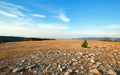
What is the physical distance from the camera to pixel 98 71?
22.8 ft

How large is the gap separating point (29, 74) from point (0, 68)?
1752mm

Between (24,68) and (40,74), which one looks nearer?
(40,74)

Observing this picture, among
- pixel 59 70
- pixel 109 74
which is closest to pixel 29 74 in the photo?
pixel 59 70

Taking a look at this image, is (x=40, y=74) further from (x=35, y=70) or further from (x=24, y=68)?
(x=24, y=68)

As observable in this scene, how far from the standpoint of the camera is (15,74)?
6.58 m

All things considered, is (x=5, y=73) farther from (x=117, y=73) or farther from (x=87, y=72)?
(x=117, y=73)

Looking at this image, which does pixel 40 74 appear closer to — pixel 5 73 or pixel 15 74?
pixel 15 74

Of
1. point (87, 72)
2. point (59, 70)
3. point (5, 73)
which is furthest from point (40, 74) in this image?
point (87, 72)

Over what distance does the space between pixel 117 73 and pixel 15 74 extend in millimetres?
4589

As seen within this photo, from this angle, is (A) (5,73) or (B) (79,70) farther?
(B) (79,70)

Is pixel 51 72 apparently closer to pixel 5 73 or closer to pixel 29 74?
pixel 29 74

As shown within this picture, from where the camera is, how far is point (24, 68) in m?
7.35

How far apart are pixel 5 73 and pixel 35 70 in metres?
1.34

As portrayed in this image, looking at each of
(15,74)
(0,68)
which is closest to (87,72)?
(15,74)
